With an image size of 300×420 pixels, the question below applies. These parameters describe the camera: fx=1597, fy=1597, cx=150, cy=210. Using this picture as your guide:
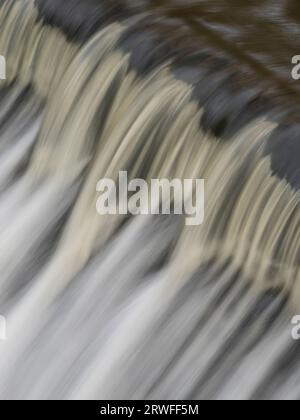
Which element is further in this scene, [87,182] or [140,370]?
[87,182]

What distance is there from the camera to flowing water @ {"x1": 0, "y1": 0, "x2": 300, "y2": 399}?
4.77 meters

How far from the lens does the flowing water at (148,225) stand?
477cm

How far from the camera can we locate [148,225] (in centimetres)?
526

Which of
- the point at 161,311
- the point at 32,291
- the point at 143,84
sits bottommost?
the point at 32,291

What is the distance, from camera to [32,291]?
213 inches

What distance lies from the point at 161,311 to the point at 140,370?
0.21 meters
